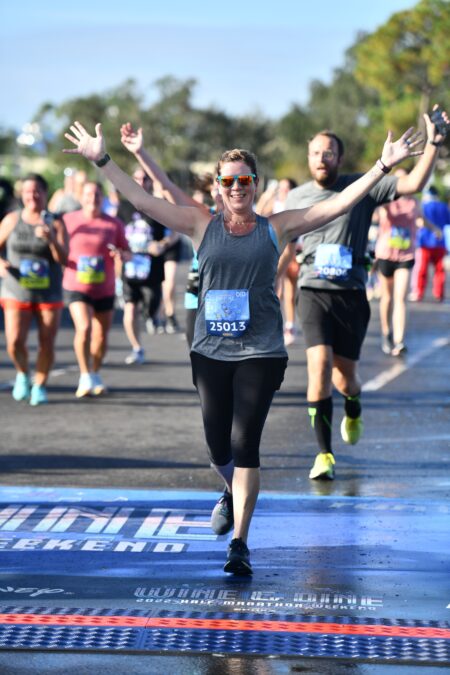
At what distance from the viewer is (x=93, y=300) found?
12375 mm

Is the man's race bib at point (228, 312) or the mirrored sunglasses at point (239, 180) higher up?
the mirrored sunglasses at point (239, 180)

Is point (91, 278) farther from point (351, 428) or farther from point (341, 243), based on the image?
point (341, 243)

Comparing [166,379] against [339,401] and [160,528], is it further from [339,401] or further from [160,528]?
[160,528]

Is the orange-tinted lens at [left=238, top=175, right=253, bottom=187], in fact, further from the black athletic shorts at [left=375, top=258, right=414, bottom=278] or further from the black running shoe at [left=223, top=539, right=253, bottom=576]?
the black athletic shorts at [left=375, top=258, right=414, bottom=278]

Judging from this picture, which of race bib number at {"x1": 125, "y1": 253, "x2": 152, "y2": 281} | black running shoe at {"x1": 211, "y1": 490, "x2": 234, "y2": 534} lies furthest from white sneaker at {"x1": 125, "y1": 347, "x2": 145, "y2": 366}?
black running shoe at {"x1": 211, "y1": 490, "x2": 234, "y2": 534}

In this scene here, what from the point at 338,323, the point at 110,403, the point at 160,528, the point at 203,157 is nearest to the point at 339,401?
the point at 110,403

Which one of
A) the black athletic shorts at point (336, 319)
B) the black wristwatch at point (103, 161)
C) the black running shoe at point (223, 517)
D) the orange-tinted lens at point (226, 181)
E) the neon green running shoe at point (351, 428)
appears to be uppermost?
the black wristwatch at point (103, 161)

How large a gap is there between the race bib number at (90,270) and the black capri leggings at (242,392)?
606 centimetres

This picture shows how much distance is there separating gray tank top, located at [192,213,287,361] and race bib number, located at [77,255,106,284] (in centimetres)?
612

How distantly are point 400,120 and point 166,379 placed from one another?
2159 inches

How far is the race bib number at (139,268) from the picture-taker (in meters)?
15.0

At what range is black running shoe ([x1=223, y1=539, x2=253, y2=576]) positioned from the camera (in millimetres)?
5980

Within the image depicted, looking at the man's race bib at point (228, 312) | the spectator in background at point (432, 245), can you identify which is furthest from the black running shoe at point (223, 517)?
the spectator in background at point (432, 245)

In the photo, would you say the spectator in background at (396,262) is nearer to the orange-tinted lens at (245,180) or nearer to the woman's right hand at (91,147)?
the woman's right hand at (91,147)
